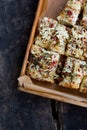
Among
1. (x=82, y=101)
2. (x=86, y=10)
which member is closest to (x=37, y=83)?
(x=82, y=101)

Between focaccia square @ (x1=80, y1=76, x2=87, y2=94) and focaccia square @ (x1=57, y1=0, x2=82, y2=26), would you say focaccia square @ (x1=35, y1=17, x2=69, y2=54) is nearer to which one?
focaccia square @ (x1=57, y1=0, x2=82, y2=26)

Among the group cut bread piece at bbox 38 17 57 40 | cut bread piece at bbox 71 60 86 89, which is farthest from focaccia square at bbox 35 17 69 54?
cut bread piece at bbox 71 60 86 89

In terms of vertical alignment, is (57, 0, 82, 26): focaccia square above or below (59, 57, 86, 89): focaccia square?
above

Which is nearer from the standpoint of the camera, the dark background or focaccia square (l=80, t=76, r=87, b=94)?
focaccia square (l=80, t=76, r=87, b=94)

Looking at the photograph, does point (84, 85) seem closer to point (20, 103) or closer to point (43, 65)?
point (43, 65)

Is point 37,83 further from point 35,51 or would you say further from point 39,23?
point 39,23

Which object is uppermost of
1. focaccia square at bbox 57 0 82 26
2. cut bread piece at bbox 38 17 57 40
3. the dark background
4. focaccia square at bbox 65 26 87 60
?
focaccia square at bbox 57 0 82 26
